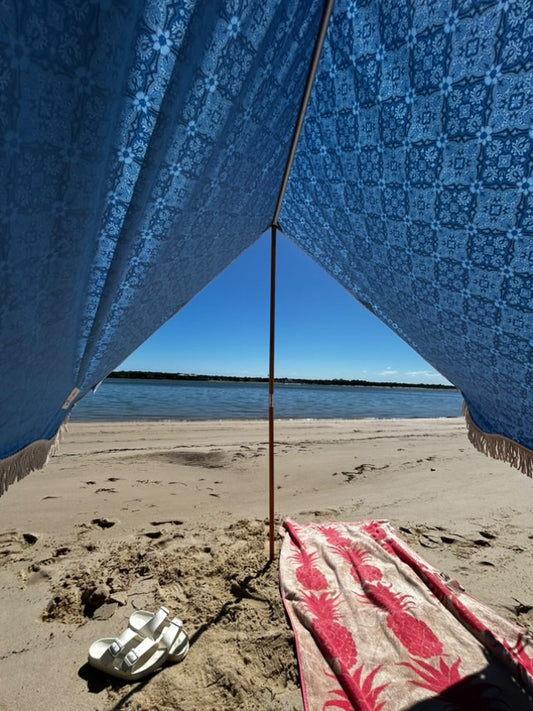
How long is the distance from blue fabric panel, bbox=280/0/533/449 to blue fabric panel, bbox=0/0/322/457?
0.86 ft

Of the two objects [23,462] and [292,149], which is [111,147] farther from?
[23,462]

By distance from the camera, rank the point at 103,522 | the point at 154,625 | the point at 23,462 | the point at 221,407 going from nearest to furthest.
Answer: the point at 23,462 < the point at 154,625 < the point at 103,522 < the point at 221,407

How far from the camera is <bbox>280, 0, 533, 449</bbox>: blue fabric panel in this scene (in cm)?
114

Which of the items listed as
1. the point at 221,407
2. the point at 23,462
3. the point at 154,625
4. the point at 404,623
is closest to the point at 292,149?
the point at 23,462

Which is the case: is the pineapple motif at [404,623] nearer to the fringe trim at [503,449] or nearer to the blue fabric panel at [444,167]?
the fringe trim at [503,449]

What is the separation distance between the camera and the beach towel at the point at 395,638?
5.73 feet

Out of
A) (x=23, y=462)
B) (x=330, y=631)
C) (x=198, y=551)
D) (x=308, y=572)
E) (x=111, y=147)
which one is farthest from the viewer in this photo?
(x=198, y=551)

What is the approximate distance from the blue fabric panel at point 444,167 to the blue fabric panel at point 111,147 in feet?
0.86

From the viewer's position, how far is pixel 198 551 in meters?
3.12

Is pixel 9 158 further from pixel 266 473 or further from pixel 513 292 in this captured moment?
pixel 266 473

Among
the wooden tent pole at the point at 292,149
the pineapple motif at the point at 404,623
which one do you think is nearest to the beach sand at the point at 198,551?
the pineapple motif at the point at 404,623

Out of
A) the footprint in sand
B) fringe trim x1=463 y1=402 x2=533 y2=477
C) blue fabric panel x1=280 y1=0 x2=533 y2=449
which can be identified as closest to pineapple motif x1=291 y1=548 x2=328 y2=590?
fringe trim x1=463 y1=402 x2=533 y2=477

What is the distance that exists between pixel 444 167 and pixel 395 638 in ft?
8.23

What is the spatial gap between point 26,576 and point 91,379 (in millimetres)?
1623
